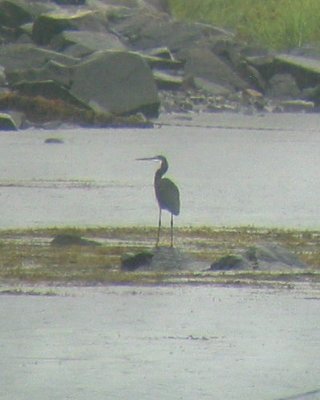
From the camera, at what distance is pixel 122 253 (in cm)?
1316

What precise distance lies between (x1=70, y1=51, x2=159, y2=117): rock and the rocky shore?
15mm

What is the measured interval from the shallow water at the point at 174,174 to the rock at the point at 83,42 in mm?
3649

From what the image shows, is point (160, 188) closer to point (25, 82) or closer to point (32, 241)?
point (32, 241)

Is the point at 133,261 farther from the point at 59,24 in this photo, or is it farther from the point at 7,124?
the point at 59,24

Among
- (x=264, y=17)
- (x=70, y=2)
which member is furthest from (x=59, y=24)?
(x=264, y=17)

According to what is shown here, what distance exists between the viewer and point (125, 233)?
1448 centimetres

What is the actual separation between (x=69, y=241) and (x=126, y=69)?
46.6ft

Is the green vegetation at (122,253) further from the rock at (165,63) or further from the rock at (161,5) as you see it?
the rock at (161,5)

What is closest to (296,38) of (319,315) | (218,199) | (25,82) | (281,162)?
(25,82)

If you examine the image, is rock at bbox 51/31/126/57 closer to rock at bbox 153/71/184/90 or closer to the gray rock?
rock at bbox 153/71/184/90

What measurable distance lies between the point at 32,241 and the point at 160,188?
1248 millimetres

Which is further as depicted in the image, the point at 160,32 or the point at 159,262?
the point at 160,32

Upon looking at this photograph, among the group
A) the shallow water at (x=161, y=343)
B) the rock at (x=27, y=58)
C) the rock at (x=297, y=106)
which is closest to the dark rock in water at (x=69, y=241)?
the shallow water at (x=161, y=343)

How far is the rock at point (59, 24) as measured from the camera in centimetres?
3284
